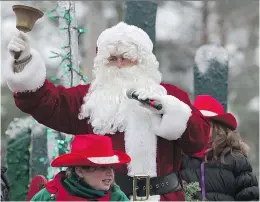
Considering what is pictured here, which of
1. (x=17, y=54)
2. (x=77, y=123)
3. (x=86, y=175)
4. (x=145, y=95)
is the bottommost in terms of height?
(x=86, y=175)

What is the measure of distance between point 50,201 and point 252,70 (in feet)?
42.2

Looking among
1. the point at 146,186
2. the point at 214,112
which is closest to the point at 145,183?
the point at 146,186

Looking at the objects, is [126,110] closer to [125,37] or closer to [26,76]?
[125,37]

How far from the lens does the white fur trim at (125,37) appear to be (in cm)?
394

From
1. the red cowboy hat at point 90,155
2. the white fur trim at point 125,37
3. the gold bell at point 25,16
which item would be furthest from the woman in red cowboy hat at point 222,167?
the gold bell at point 25,16

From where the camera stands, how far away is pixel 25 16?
10.5 ft

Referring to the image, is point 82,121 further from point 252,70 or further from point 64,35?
point 252,70

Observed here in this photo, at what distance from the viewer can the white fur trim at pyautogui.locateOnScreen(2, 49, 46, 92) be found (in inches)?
138

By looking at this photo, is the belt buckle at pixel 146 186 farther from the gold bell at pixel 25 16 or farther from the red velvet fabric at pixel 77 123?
the gold bell at pixel 25 16

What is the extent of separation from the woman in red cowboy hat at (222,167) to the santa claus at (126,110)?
34.3 inches

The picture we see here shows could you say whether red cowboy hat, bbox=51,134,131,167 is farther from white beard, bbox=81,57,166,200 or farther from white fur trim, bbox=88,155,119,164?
white beard, bbox=81,57,166,200

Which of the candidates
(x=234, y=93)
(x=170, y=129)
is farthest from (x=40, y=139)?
(x=234, y=93)

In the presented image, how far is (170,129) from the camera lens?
3.64 meters

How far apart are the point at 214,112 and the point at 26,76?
6.31ft
